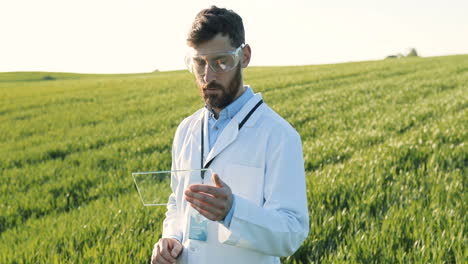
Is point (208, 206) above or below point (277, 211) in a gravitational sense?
above

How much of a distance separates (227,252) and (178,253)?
361mm

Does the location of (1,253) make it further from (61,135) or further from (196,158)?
(61,135)

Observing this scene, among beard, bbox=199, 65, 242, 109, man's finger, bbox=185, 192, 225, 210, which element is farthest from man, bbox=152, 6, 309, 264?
man's finger, bbox=185, 192, 225, 210

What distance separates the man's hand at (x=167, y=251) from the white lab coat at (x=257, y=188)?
0.05m

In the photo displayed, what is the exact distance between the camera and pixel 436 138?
923 centimetres

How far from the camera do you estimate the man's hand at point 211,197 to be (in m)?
1.82

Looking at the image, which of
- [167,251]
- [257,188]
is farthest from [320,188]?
[257,188]

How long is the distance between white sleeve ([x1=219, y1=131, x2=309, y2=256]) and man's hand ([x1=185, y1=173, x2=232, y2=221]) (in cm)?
8

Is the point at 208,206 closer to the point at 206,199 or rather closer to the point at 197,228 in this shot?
the point at 206,199

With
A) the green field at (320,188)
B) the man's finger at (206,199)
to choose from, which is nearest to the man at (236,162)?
the man's finger at (206,199)

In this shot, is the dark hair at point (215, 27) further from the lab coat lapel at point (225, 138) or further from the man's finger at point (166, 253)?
the man's finger at point (166, 253)

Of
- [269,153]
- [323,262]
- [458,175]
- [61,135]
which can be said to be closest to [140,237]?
[323,262]

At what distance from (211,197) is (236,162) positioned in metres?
0.51

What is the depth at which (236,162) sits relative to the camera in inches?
91.0
